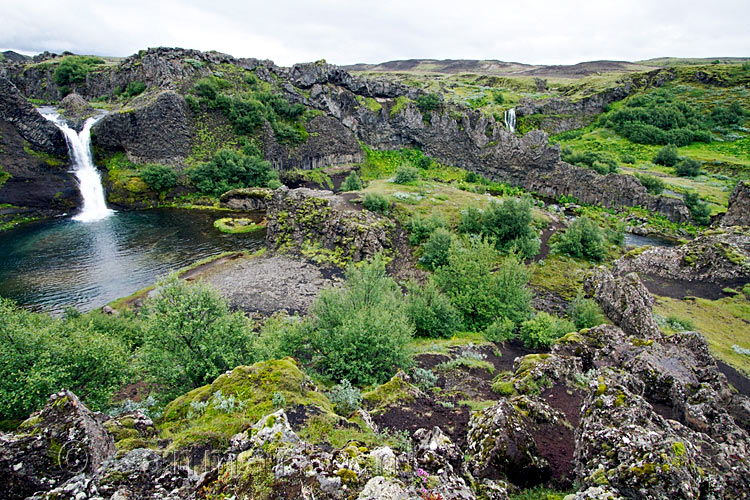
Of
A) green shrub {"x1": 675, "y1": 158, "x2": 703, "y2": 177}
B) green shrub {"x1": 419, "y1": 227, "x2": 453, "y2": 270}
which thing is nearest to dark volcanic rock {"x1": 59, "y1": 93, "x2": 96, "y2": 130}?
green shrub {"x1": 419, "y1": 227, "x2": 453, "y2": 270}

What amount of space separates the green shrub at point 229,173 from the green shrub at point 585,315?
55.9 meters

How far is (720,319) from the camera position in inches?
880

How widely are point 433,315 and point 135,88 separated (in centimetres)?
8574

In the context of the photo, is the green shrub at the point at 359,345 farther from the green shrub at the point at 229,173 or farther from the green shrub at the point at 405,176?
the green shrub at the point at 229,173

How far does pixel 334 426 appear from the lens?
7840mm

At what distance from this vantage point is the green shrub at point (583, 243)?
32.3 metres

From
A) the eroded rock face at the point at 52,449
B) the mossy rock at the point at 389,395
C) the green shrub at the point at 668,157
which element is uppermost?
the green shrub at the point at 668,157

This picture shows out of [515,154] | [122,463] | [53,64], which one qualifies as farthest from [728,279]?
[53,64]

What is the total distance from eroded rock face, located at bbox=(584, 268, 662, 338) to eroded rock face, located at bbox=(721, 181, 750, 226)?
28.5 m

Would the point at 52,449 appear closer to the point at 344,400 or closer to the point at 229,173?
the point at 344,400

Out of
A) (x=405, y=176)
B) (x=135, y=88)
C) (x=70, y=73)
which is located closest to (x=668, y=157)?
(x=405, y=176)

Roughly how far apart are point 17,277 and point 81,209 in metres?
25.9

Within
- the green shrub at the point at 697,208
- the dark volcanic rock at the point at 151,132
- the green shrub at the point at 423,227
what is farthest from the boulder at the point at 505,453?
the dark volcanic rock at the point at 151,132

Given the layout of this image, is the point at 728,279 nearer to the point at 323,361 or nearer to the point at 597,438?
the point at 597,438
